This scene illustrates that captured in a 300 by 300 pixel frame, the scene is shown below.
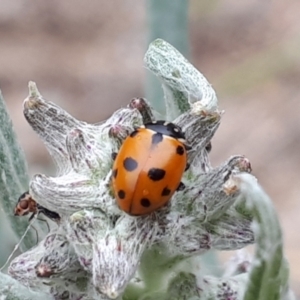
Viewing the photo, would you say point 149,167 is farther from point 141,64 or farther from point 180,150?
point 141,64

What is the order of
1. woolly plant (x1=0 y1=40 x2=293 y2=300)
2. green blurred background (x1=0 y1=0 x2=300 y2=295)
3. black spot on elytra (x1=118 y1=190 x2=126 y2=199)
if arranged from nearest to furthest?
woolly plant (x1=0 y1=40 x2=293 y2=300), black spot on elytra (x1=118 y1=190 x2=126 y2=199), green blurred background (x1=0 y1=0 x2=300 y2=295)

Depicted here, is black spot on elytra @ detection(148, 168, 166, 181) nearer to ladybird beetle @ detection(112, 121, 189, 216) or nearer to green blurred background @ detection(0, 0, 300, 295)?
ladybird beetle @ detection(112, 121, 189, 216)

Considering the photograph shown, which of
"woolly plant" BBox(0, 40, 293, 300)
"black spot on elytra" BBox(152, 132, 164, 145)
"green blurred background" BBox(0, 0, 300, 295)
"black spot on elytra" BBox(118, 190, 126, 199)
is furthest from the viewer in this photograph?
"green blurred background" BBox(0, 0, 300, 295)

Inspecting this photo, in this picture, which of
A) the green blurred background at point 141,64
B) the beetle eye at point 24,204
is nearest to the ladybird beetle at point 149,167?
the beetle eye at point 24,204

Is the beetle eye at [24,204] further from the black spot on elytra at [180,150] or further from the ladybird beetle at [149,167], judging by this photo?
the black spot on elytra at [180,150]

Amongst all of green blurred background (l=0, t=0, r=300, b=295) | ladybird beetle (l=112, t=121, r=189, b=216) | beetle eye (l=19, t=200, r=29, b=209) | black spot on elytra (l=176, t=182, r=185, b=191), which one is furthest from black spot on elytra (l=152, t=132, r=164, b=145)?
green blurred background (l=0, t=0, r=300, b=295)

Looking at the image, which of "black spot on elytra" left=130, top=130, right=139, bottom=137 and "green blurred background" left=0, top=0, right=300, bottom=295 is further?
"green blurred background" left=0, top=0, right=300, bottom=295

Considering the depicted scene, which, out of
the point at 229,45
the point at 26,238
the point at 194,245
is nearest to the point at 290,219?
the point at 229,45
